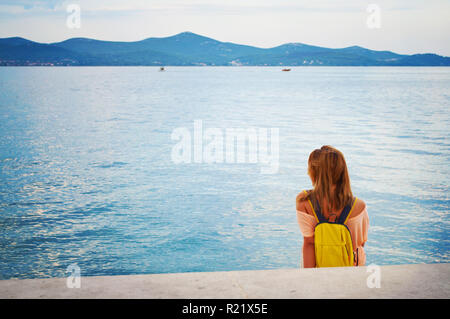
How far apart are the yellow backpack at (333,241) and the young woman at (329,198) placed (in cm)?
3

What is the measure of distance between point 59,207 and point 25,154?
7.97m

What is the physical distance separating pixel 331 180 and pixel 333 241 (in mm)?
430

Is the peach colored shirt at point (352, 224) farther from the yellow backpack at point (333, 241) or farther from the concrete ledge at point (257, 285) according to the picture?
the concrete ledge at point (257, 285)

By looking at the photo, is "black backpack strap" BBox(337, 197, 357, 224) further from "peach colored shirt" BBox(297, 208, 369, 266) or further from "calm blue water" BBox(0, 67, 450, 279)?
"calm blue water" BBox(0, 67, 450, 279)

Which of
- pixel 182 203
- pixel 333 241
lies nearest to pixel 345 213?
pixel 333 241

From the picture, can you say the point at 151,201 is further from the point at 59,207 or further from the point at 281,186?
the point at 281,186

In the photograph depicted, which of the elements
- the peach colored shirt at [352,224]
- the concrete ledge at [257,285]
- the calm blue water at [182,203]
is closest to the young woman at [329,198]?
the peach colored shirt at [352,224]

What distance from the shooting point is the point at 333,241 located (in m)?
3.49

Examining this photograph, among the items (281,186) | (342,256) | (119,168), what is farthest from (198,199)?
(342,256)

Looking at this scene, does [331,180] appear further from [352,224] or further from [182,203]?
[182,203]

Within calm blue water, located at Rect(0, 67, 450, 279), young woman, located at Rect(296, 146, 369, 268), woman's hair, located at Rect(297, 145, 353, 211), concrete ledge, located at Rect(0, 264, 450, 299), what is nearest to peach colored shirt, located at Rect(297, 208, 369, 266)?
young woman, located at Rect(296, 146, 369, 268)

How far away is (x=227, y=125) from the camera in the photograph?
2797cm

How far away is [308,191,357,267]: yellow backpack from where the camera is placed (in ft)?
11.3

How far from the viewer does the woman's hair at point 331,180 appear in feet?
11.3
